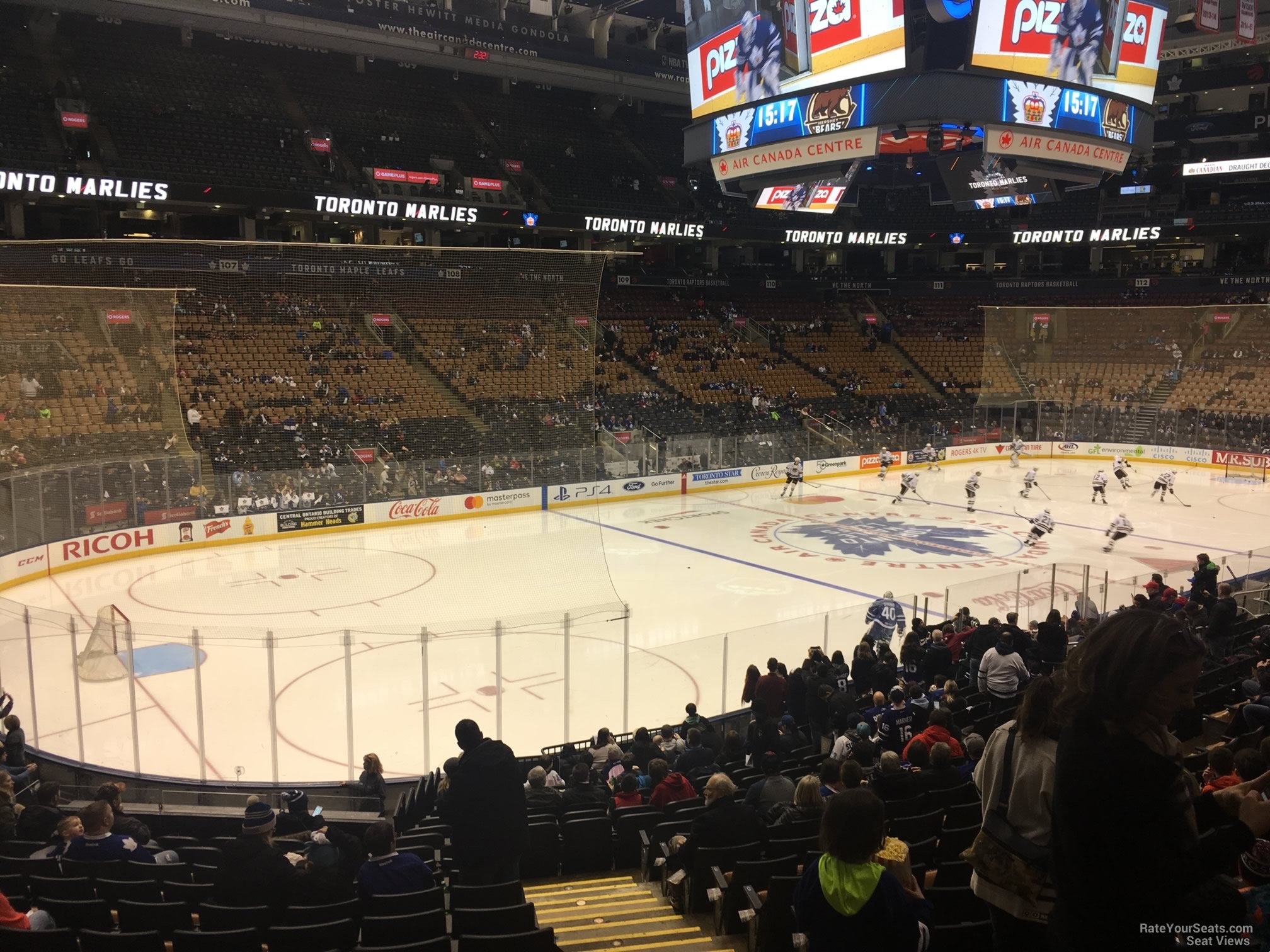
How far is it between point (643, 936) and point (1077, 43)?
50.2ft

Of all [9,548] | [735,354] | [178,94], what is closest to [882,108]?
[9,548]

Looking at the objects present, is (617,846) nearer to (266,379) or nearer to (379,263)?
(379,263)

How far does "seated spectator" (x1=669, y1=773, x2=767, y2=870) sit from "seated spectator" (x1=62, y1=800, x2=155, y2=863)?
2.87 meters

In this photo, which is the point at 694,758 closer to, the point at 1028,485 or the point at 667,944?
the point at 667,944

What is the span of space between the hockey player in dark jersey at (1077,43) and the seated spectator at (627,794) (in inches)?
521

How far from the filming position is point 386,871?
4.14 metres

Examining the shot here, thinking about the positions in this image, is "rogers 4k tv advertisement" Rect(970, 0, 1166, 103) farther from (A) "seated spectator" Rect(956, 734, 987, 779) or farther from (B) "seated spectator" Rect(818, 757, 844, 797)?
(B) "seated spectator" Rect(818, 757, 844, 797)

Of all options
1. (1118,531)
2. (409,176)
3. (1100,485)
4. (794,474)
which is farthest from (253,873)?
(409,176)

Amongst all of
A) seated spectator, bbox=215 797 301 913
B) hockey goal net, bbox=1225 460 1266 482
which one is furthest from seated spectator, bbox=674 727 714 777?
hockey goal net, bbox=1225 460 1266 482

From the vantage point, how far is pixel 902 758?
7.00m

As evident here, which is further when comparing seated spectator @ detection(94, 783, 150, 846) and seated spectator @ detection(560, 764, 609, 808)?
seated spectator @ detection(560, 764, 609, 808)

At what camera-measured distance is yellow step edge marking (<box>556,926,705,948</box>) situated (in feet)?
14.6

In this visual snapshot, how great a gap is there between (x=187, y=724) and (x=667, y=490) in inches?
748

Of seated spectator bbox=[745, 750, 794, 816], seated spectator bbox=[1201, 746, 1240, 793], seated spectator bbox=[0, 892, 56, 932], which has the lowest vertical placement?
seated spectator bbox=[745, 750, 794, 816]
